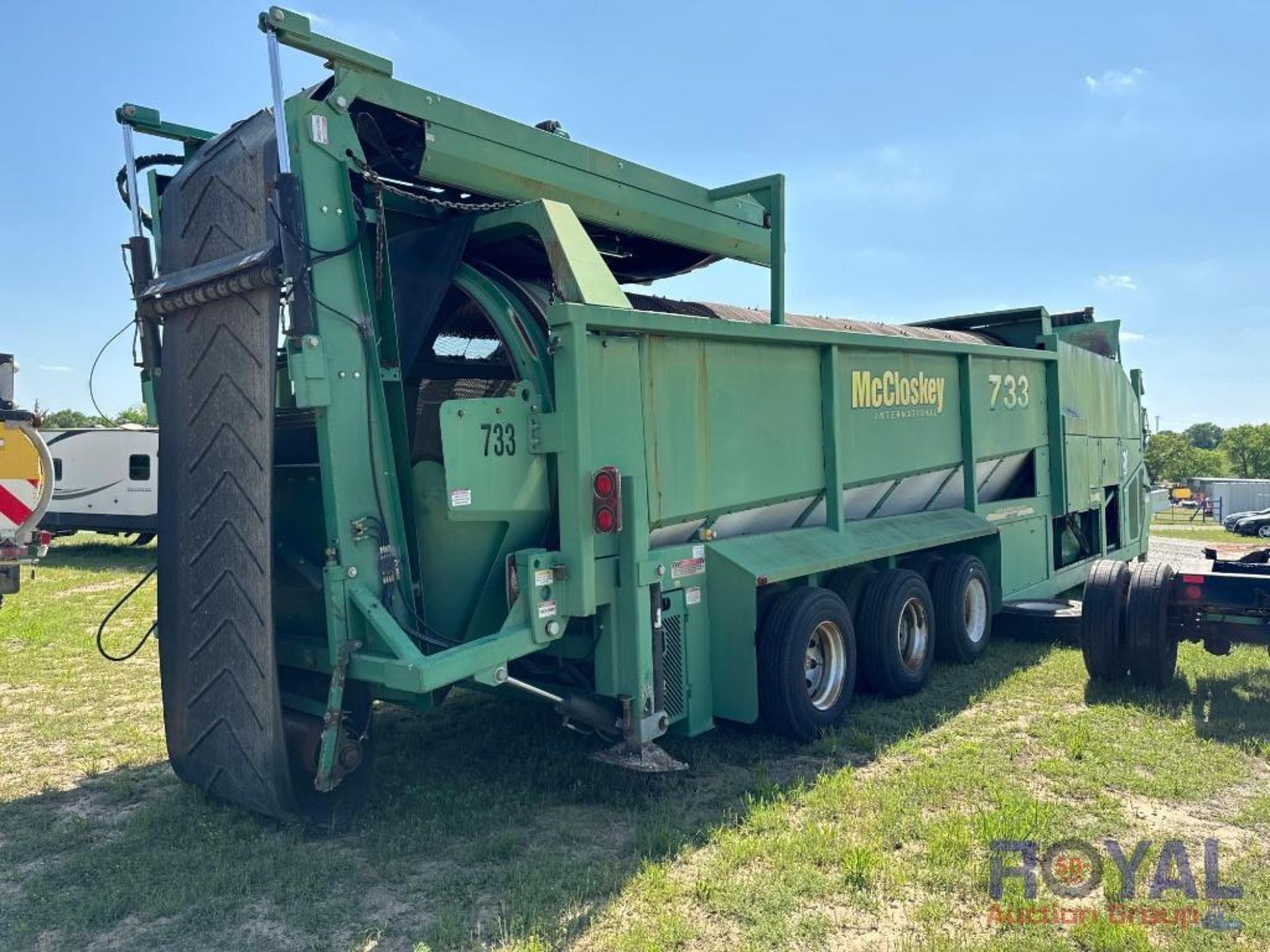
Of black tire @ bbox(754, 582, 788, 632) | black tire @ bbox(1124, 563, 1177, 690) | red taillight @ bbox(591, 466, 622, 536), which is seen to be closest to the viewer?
red taillight @ bbox(591, 466, 622, 536)

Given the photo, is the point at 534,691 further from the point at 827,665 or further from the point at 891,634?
the point at 891,634

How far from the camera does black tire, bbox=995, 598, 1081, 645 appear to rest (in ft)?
24.4

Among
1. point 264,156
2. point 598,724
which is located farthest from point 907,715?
point 264,156

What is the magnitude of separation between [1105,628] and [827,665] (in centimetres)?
205

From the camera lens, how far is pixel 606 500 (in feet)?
14.1

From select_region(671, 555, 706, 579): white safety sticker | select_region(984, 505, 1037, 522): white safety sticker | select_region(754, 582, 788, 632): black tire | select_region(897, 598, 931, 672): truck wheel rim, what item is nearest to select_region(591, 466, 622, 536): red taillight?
select_region(671, 555, 706, 579): white safety sticker

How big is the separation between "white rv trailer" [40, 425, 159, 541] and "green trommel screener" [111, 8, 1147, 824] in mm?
12806

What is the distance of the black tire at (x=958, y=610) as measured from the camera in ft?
22.6

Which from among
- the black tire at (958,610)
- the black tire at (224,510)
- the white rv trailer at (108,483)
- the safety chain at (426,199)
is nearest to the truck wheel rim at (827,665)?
the black tire at (958,610)

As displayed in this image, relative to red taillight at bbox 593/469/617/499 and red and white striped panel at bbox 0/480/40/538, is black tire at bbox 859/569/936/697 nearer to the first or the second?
red taillight at bbox 593/469/617/499

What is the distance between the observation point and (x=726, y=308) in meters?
6.16

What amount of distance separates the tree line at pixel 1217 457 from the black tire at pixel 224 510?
66.7m

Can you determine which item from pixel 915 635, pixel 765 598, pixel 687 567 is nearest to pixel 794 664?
pixel 765 598

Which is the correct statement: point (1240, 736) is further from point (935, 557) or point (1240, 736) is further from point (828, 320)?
point (828, 320)
